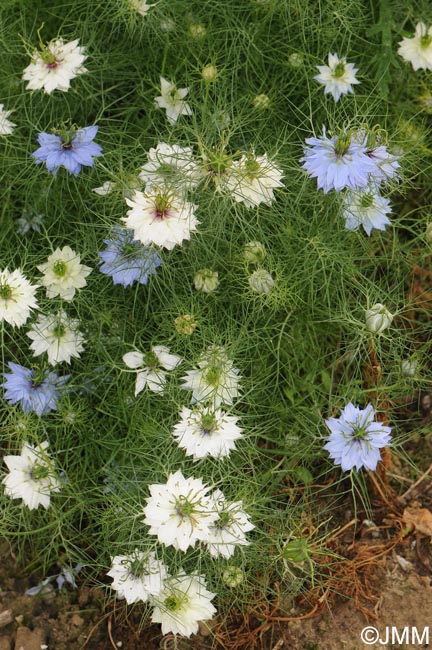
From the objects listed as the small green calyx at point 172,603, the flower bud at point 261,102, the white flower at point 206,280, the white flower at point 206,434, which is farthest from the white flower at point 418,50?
the small green calyx at point 172,603

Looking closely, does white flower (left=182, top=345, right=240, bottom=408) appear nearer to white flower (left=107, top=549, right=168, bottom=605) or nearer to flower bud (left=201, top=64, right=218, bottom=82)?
white flower (left=107, top=549, right=168, bottom=605)

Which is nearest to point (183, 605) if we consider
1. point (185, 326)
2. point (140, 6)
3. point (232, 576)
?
Result: point (232, 576)

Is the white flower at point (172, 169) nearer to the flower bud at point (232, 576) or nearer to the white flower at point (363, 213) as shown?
the white flower at point (363, 213)

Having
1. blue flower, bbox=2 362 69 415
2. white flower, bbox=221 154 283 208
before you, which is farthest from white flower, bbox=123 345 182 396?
white flower, bbox=221 154 283 208

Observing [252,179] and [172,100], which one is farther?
[172,100]

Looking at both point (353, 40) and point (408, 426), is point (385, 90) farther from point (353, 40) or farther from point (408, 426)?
point (408, 426)

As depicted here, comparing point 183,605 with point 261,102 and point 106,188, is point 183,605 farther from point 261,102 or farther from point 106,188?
point 261,102

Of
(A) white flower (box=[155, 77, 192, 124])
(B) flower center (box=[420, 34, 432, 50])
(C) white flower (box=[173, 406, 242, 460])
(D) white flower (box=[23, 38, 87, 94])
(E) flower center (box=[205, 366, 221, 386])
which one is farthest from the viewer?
(B) flower center (box=[420, 34, 432, 50])
